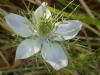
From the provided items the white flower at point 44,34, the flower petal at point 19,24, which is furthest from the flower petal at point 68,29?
the flower petal at point 19,24

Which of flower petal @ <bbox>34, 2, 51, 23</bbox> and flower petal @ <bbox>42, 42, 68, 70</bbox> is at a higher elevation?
flower petal @ <bbox>34, 2, 51, 23</bbox>

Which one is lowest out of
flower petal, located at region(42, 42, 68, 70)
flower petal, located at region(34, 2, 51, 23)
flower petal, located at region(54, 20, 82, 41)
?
flower petal, located at region(42, 42, 68, 70)

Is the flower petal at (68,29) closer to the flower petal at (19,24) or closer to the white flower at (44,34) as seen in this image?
the white flower at (44,34)

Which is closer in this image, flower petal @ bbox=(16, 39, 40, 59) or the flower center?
flower petal @ bbox=(16, 39, 40, 59)

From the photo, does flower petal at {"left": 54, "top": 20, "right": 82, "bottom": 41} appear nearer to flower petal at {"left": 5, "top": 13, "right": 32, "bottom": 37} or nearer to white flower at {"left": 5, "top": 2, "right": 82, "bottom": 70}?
white flower at {"left": 5, "top": 2, "right": 82, "bottom": 70}

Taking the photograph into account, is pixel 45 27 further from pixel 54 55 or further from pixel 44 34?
pixel 54 55

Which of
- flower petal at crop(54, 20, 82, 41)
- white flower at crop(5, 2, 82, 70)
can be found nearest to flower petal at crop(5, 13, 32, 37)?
white flower at crop(5, 2, 82, 70)

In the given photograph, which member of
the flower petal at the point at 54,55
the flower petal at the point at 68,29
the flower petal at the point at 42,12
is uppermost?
the flower petal at the point at 42,12
